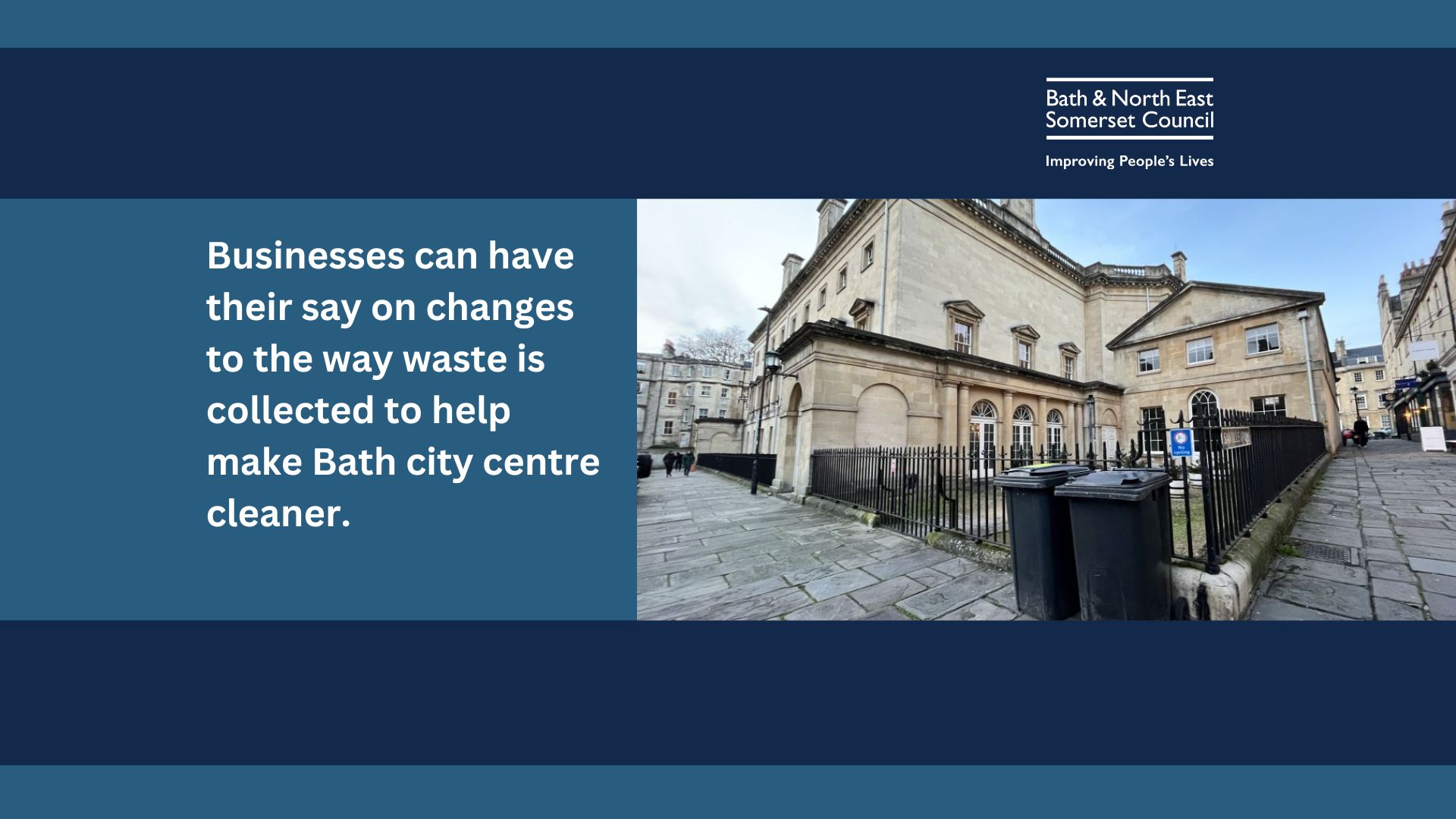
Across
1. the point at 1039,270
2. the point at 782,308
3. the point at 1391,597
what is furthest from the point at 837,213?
the point at 1391,597

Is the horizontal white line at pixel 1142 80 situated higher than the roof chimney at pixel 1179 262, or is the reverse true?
the roof chimney at pixel 1179 262

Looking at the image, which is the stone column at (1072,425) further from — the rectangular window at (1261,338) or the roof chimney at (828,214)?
the roof chimney at (828,214)

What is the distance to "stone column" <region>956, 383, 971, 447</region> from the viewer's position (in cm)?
1409

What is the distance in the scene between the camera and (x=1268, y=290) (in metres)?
16.6

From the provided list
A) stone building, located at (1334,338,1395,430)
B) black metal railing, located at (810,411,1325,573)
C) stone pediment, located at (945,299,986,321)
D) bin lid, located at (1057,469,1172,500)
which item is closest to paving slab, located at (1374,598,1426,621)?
black metal railing, located at (810,411,1325,573)

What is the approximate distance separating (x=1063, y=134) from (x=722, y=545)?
5.16 meters

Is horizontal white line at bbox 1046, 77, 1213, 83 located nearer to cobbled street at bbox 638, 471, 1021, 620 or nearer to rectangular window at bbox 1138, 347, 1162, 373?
cobbled street at bbox 638, 471, 1021, 620

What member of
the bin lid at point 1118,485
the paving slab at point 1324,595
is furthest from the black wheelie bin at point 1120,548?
the paving slab at point 1324,595

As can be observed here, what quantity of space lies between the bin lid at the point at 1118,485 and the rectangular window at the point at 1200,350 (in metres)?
21.9

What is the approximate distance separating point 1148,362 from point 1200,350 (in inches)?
74.8

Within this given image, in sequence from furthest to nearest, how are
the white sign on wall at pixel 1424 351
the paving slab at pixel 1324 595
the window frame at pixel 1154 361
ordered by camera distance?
the window frame at pixel 1154 361
the white sign on wall at pixel 1424 351
the paving slab at pixel 1324 595

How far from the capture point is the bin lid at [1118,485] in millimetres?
2752

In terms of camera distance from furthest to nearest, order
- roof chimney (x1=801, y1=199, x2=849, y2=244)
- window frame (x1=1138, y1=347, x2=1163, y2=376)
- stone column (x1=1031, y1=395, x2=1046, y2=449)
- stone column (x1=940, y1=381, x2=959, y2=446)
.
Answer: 1. roof chimney (x1=801, y1=199, x2=849, y2=244)
2. window frame (x1=1138, y1=347, x2=1163, y2=376)
3. stone column (x1=1031, y1=395, x2=1046, y2=449)
4. stone column (x1=940, y1=381, x2=959, y2=446)

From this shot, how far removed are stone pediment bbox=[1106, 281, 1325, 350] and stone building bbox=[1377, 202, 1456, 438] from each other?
745 centimetres
